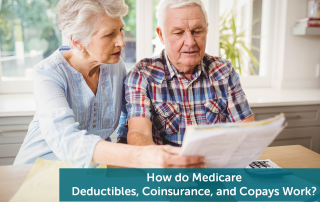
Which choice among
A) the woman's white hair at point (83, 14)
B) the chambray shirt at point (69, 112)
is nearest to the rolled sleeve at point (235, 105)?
the chambray shirt at point (69, 112)

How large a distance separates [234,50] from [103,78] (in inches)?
69.5

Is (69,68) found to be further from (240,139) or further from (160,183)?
(240,139)

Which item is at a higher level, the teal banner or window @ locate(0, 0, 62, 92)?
window @ locate(0, 0, 62, 92)

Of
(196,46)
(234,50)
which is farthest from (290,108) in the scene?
(196,46)

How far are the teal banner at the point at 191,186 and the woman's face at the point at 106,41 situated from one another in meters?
0.49

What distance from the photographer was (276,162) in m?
1.05

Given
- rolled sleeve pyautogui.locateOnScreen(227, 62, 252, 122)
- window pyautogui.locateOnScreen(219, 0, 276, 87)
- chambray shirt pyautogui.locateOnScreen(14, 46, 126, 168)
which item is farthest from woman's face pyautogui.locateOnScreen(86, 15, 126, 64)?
window pyautogui.locateOnScreen(219, 0, 276, 87)

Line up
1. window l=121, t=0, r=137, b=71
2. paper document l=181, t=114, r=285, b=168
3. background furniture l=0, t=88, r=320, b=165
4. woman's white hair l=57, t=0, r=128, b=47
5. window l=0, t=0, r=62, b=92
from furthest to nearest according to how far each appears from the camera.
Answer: window l=121, t=0, r=137, b=71 → window l=0, t=0, r=62, b=92 → background furniture l=0, t=88, r=320, b=165 → woman's white hair l=57, t=0, r=128, b=47 → paper document l=181, t=114, r=285, b=168

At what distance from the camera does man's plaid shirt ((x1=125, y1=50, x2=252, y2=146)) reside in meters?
1.31

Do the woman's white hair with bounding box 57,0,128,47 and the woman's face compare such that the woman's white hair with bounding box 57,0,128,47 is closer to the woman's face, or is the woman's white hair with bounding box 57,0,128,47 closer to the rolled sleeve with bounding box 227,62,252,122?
the woman's face

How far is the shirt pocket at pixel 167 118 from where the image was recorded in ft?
4.28

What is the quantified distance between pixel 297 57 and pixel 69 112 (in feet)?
8.25

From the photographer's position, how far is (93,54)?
1.18m

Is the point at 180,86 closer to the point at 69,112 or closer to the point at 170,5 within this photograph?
the point at 170,5
